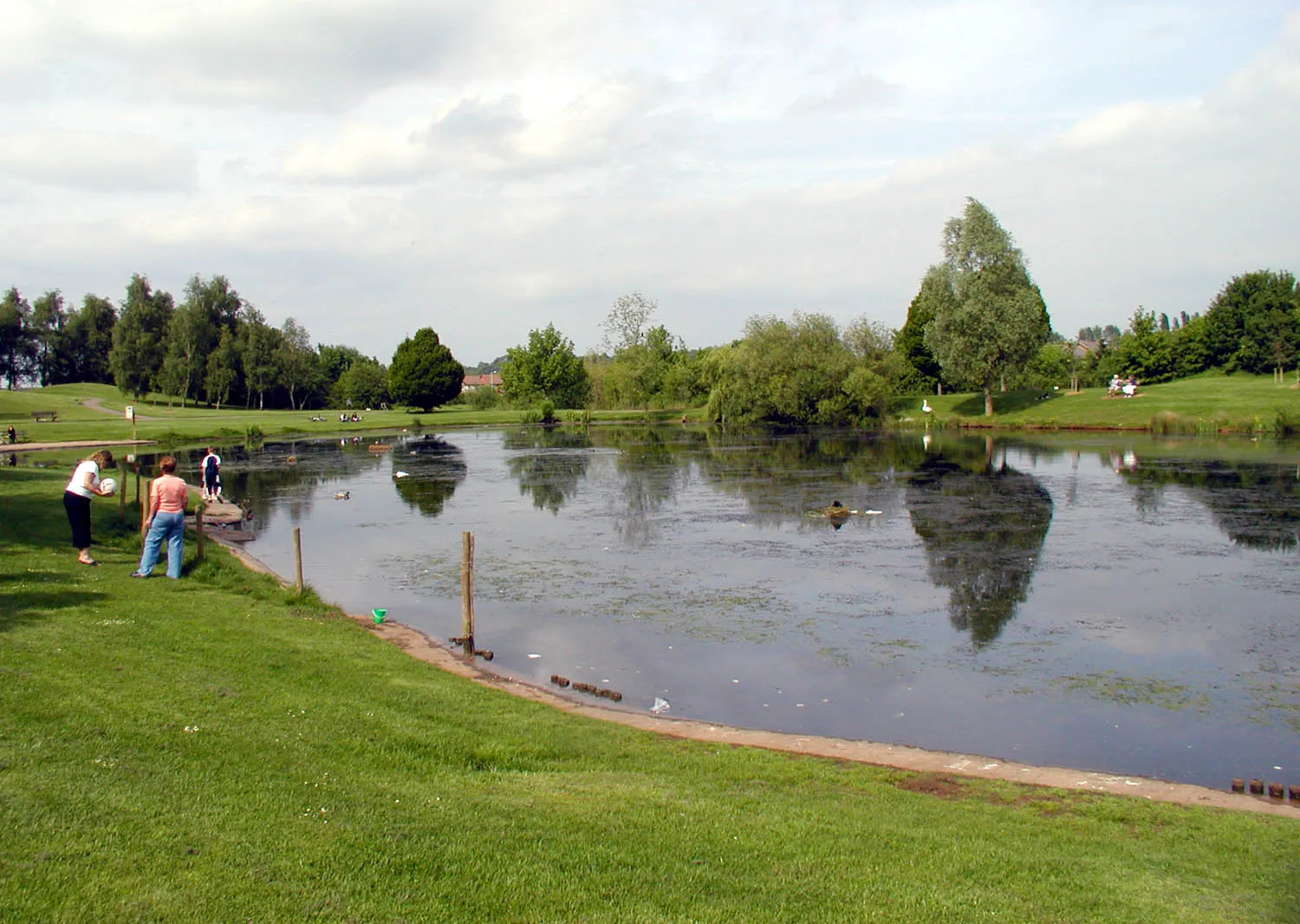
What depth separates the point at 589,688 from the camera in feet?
45.9

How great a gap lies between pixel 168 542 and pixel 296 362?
103817 mm

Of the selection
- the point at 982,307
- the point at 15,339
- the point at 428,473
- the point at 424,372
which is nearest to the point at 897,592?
the point at 428,473

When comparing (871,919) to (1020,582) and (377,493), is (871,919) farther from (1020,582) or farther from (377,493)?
(377,493)

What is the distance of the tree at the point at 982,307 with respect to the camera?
235ft

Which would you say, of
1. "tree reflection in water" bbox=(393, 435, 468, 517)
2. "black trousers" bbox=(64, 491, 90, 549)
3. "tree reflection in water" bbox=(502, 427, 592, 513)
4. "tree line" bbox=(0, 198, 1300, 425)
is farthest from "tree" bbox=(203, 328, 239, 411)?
"black trousers" bbox=(64, 491, 90, 549)

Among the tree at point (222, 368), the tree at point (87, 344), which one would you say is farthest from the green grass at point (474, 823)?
the tree at point (87, 344)

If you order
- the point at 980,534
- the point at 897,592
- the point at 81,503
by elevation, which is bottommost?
the point at 897,592

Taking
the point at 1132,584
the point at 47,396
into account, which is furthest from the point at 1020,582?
the point at 47,396

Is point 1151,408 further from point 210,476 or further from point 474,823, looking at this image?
point 474,823

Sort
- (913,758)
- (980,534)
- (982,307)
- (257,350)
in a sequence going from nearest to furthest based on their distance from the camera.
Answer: (913,758), (980,534), (982,307), (257,350)

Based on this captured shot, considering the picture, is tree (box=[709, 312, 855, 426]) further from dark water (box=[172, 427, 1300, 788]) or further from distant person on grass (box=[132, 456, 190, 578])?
distant person on grass (box=[132, 456, 190, 578])

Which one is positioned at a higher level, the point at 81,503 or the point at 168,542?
the point at 81,503

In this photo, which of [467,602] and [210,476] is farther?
[210,476]

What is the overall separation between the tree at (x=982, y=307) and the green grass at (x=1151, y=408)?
312cm
